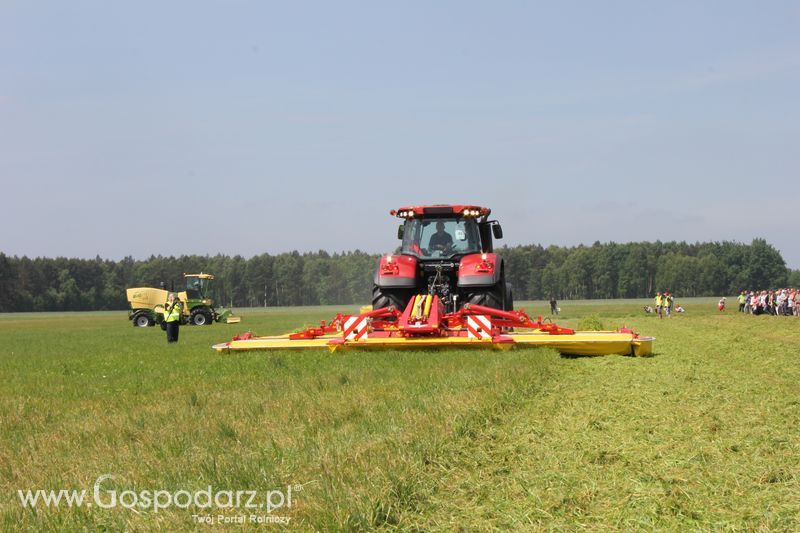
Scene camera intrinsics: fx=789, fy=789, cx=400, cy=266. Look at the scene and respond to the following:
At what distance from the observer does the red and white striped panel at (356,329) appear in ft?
41.6

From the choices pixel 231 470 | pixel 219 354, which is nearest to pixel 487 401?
pixel 231 470

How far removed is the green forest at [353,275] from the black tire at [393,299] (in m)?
91.4

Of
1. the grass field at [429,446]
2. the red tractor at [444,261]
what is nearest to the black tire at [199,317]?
the red tractor at [444,261]

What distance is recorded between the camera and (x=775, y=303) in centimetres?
4091

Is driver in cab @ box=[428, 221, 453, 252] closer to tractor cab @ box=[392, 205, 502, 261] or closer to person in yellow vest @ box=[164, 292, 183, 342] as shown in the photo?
tractor cab @ box=[392, 205, 502, 261]

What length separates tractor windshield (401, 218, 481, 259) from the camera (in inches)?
571

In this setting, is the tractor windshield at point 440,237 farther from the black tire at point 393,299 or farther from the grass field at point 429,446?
the grass field at point 429,446

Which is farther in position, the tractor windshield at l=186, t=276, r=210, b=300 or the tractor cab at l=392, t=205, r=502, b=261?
the tractor windshield at l=186, t=276, r=210, b=300

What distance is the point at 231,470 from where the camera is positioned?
4.38 meters

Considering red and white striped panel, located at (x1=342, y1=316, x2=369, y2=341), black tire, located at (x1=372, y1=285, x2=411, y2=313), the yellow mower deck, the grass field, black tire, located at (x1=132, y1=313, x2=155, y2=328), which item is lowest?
black tire, located at (x1=132, y1=313, x2=155, y2=328)

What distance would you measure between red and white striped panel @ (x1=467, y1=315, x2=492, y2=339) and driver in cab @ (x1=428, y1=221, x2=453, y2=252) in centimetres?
271

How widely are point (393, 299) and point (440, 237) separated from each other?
1561 millimetres

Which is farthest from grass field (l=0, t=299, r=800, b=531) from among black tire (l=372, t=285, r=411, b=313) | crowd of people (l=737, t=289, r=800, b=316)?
crowd of people (l=737, t=289, r=800, b=316)

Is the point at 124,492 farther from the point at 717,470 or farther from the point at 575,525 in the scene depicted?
the point at 717,470
